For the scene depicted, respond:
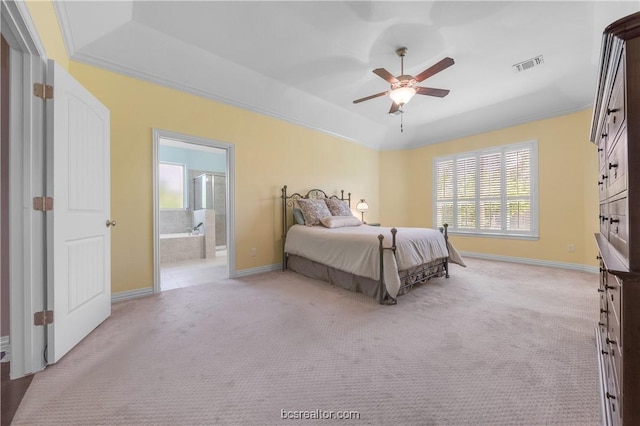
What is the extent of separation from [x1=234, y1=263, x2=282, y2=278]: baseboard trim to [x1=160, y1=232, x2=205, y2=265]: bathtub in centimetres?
224

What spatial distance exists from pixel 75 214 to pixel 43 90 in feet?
2.84

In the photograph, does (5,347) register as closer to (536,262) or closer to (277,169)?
(277,169)

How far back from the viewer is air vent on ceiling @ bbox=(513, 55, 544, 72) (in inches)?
128

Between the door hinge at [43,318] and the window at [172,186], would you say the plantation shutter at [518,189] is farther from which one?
the window at [172,186]

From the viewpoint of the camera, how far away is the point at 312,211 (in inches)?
167

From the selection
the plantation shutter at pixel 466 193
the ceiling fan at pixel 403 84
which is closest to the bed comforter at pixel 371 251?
the ceiling fan at pixel 403 84

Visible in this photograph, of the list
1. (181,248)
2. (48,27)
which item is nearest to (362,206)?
(181,248)

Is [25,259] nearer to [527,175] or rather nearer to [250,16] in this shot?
[250,16]

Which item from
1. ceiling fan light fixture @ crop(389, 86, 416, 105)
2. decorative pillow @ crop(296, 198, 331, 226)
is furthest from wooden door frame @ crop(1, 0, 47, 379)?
decorative pillow @ crop(296, 198, 331, 226)

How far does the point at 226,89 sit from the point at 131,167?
1.61 meters

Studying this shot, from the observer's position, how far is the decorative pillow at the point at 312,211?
4.20m

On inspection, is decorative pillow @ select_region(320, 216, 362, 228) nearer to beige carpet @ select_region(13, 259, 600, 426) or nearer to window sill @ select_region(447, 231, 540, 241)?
beige carpet @ select_region(13, 259, 600, 426)

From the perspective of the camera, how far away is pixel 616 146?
1.01m

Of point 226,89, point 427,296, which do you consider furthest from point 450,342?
point 226,89
